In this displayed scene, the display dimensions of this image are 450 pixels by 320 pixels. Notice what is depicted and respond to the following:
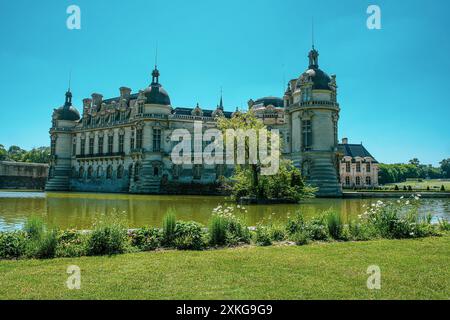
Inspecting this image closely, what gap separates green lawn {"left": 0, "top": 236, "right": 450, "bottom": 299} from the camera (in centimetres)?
546

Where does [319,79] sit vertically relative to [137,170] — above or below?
above

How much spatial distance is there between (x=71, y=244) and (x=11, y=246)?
1.30 m

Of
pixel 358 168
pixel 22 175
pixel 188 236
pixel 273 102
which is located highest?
pixel 273 102

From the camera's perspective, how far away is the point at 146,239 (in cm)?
928

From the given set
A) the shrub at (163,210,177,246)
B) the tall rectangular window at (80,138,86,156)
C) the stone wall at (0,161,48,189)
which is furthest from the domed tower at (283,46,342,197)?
the stone wall at (0,161,48,189)

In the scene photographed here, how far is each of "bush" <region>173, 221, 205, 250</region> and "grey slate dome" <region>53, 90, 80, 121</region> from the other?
64480mm

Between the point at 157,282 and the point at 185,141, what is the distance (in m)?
47.2

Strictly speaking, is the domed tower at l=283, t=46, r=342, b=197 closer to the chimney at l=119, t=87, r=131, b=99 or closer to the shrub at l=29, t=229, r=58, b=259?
the chimney at l=119, t=87, r=131, b=99

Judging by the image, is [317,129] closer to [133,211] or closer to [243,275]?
[133,211]

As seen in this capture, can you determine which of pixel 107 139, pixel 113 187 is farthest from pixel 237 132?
pixel 107 139

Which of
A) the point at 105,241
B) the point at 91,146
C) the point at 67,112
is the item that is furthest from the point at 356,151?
the point at 105,241

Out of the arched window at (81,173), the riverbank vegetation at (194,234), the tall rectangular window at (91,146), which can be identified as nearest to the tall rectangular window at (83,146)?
the tall rectangular window at (91,146)

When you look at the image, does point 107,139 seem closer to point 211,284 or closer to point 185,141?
point 185,141
